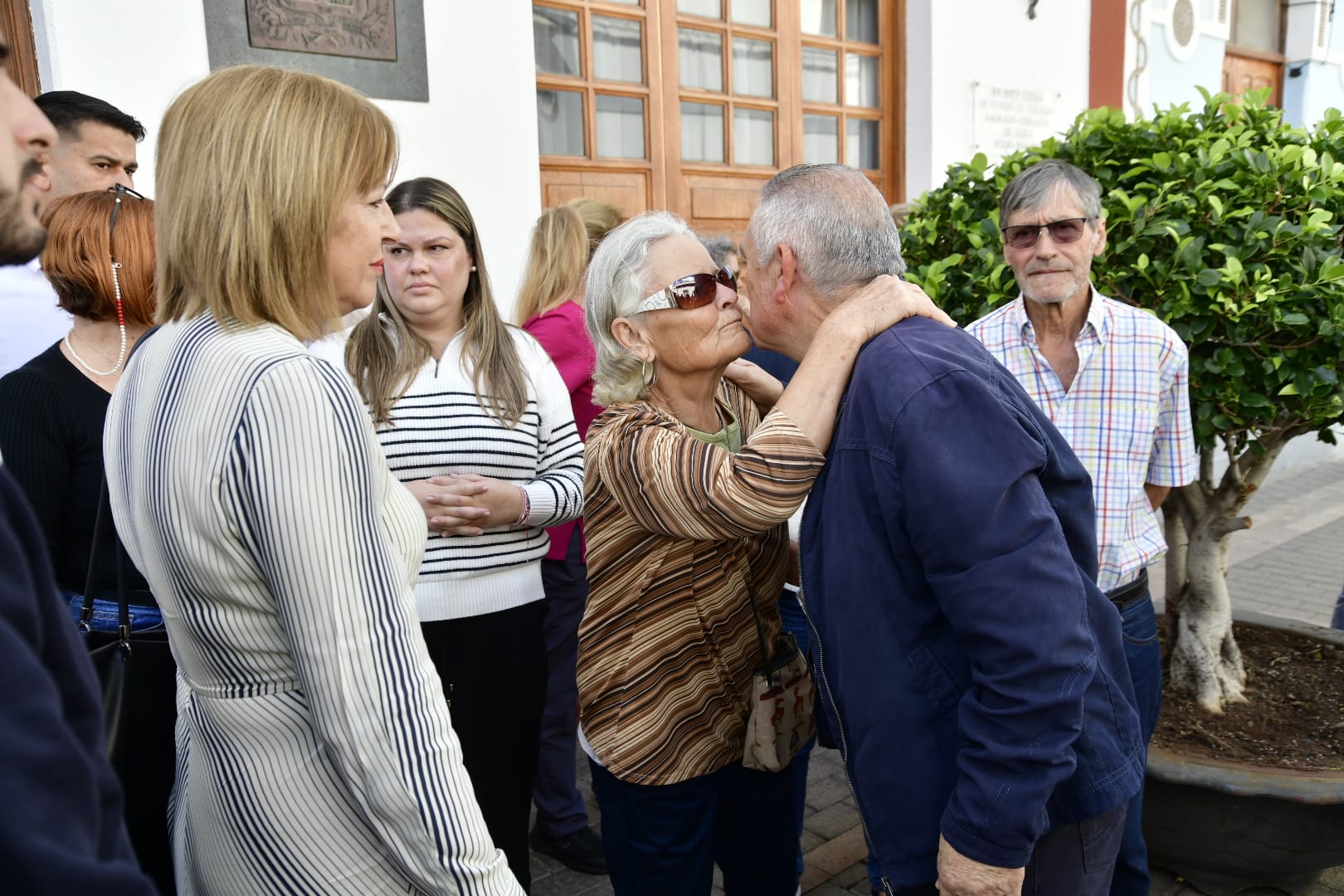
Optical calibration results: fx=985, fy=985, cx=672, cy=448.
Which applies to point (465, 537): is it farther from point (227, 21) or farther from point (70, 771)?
point (227, 21)

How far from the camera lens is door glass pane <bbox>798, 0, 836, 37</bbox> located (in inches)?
278

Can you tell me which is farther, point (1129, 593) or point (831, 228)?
point (1129, 593)

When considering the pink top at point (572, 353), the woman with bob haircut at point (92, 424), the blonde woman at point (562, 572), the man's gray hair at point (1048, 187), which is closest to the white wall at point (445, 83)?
the blonde woman at point (562, 572)

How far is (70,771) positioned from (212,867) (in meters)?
0.81

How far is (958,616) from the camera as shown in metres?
1.49

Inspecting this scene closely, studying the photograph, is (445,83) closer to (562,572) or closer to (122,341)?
(562,572)

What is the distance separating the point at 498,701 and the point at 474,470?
60 cm

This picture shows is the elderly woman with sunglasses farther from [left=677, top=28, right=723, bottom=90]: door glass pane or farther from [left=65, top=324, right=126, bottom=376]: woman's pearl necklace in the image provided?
[left=677, top=28, right=723, bottom=90]: door glass pane

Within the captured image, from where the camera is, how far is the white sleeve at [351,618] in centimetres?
120

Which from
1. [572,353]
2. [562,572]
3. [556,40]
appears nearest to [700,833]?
[562,572]

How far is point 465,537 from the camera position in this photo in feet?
8.28

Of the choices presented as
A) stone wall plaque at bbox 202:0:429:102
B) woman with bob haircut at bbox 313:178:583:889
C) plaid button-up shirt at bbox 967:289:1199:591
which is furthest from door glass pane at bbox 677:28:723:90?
plaid button-up shirt at bbox 967:289:1199:591

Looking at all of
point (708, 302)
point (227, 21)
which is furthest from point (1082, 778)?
point (227, 21)

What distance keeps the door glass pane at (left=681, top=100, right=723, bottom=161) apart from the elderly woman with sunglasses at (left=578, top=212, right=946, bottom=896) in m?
4.55
